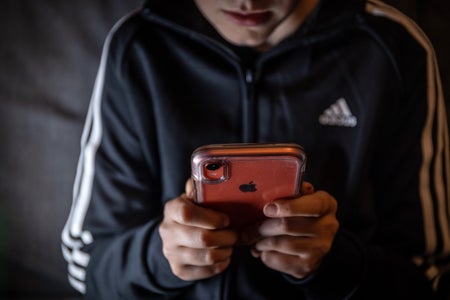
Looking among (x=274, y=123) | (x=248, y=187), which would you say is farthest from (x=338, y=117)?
(x=248, y=187)

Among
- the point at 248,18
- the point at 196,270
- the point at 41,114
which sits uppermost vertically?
the point at 248,18

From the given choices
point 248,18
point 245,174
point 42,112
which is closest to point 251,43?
point 248,18

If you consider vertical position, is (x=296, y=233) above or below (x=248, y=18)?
below

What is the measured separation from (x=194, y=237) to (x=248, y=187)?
0.06m

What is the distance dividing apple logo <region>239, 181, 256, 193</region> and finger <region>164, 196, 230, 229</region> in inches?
1.2

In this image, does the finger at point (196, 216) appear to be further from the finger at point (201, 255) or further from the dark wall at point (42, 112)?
the dark wall at point (42, 112)

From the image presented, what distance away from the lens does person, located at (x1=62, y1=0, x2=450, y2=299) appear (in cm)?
50

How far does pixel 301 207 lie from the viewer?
15.2 inches

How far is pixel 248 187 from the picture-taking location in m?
0.39

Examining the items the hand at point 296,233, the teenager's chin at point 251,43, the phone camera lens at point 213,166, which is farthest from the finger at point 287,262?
the teenager's chin at point 251,43

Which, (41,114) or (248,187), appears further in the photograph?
(41,114)

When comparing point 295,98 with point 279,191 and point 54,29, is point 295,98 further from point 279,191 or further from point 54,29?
point 54,29

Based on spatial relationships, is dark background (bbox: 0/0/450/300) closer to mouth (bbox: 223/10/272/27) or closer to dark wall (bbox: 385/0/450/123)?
dark wall (bbox: 385/0/450/123)

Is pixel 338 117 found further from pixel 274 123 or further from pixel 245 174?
pixel 245 174
